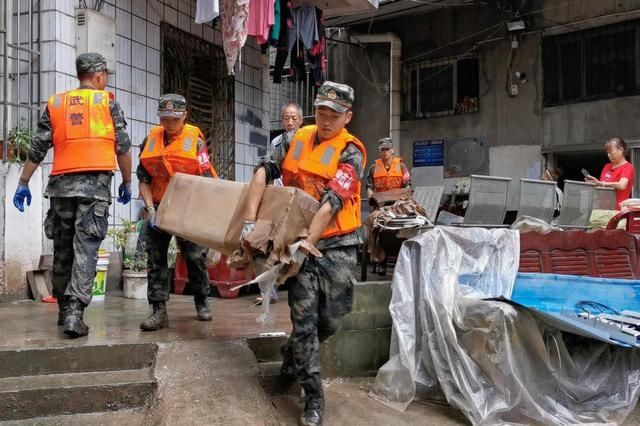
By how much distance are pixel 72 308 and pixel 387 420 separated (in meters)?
2.18

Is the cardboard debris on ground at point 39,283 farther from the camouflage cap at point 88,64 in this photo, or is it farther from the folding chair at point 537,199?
the folding chair at point 537,199

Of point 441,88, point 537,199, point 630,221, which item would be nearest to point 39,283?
point 537,199

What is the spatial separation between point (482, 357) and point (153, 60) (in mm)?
5098

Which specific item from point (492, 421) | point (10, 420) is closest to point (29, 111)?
point (10, 420)

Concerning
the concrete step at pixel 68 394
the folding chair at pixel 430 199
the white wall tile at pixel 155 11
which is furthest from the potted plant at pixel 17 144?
the folding chair at pixel 430 199

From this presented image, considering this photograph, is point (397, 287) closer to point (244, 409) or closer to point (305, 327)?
point (305, 327)

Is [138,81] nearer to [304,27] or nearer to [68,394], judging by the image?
[304,27]

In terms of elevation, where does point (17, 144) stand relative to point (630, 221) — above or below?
above

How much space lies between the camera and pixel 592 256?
4.53m

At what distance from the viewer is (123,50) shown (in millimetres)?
6262

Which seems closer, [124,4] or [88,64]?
[88,64]

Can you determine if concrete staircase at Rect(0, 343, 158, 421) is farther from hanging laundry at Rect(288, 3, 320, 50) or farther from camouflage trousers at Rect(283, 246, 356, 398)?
hanging laundry at Rect(288, 3, 320, 50)

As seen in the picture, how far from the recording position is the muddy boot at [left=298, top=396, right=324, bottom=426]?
10.1 feet

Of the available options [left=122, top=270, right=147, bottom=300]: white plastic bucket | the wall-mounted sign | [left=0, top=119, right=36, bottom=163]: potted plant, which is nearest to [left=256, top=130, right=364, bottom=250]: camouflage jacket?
[left=122, top=270, right=147, bottom=300]: white plastic bucket
